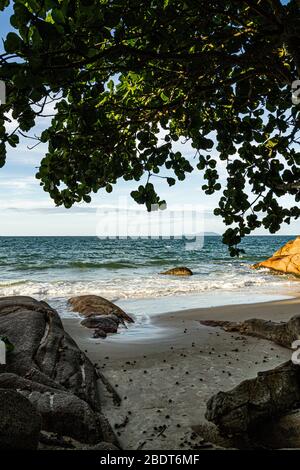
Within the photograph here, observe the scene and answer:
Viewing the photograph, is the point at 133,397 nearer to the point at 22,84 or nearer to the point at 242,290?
the point at 22,84

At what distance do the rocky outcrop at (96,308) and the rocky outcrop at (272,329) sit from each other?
2.84m

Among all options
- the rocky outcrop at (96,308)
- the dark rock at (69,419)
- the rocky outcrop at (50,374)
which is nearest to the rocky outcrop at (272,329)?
the rocky outcrop at (96,308)

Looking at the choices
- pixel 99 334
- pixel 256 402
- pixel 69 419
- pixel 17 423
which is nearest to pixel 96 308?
pixel 99 334

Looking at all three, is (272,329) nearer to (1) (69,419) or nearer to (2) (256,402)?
(2) (256,402)

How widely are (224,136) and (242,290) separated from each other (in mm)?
17042

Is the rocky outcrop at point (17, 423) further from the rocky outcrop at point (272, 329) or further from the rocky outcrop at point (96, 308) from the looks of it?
the rocky outcrop at point (96, 308)

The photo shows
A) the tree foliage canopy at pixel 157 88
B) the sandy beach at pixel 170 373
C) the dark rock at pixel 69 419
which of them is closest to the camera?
the tree foliage canopy at pixel 157 88

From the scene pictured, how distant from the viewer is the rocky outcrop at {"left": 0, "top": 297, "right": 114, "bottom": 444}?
4.32 meters

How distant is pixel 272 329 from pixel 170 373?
3.63 meters

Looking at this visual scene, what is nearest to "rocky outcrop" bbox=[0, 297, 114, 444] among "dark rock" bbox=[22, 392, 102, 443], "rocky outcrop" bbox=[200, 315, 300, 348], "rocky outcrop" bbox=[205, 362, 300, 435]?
"dark rock" bbox=[22, 392, 102, 443]

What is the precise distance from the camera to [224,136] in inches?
202

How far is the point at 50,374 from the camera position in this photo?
572 cm

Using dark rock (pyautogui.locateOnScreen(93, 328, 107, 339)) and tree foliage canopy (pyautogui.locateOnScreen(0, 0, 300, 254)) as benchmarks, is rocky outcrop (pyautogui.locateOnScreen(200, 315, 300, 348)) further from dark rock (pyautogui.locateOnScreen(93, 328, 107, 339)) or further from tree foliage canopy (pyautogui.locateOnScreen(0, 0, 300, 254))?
tree foliage canopy (pyautogui.locateOnScreen(0, 0, 300, 254))

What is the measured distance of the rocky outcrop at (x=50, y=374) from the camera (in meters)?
4.32
